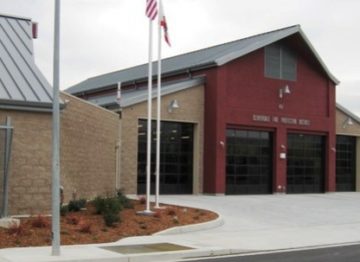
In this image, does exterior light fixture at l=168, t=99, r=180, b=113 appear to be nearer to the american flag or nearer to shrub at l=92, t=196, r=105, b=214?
the american flag

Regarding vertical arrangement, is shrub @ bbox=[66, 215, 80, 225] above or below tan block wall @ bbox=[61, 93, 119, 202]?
below

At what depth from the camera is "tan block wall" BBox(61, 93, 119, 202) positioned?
20359 mm

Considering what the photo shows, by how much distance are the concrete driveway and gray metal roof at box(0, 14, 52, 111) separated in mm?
5142

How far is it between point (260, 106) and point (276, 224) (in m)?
14.4

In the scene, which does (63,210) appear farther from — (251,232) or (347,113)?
(347,113)

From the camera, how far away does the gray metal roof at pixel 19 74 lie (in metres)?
17.7

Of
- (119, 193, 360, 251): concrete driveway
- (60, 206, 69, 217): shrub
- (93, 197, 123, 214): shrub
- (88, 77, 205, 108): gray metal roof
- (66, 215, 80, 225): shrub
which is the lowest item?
(119, 193, 360, 251): concrete driveway

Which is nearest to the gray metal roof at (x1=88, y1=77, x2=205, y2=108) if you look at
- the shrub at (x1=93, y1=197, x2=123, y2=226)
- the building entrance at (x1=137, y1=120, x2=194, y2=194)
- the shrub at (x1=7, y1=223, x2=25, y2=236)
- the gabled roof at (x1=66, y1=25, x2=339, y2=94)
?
the gabled roof at (x1=66, y1=25, x2=339, y2=94)

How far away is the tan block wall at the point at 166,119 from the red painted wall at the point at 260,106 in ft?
1.25

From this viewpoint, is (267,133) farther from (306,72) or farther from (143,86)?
(143,86)

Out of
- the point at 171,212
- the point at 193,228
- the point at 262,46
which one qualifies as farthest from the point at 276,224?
the point at 262,46

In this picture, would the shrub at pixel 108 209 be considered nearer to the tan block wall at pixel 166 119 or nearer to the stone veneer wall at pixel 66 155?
the stone veneer wall at pixel 66 155

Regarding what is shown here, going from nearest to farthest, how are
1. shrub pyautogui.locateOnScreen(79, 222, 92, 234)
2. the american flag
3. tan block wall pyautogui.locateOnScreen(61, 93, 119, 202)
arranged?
1. shrub pyautogui.locateOnScreen(79, 222, 92, 234)
2. tan block wall pyautogui.locateOnScreen(61, 93, 119, 202)
3. the american flag

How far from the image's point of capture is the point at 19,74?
19094 millimetres
